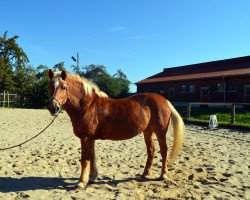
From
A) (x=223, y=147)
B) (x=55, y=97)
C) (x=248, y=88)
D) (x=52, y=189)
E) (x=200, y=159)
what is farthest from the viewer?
(x=248, y=88)

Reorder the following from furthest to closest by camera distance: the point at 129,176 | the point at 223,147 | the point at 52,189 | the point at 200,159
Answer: the point at 223,147
the point at 200,159
the point at 129,176
the point at 52,189

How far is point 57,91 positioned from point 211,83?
27.1 meters

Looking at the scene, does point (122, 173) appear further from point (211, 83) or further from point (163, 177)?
point (211, 83)

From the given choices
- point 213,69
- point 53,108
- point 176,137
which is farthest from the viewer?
point 213,69

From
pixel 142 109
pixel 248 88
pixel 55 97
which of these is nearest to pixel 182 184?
pixel 142 109

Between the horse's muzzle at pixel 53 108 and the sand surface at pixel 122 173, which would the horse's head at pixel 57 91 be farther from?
the sand surface at pixel 122 173

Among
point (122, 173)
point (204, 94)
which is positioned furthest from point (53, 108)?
point (204, 94)

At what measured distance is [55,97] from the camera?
463 centimetres

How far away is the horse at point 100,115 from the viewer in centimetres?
486

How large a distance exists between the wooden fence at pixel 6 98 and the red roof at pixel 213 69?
1550cm

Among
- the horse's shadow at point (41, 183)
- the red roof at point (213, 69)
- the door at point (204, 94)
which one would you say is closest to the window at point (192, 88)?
the red roof at point (213, 69)

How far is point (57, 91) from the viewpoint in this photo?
4.68 metres

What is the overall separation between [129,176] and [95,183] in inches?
28.1

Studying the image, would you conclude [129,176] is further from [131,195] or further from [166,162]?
[131,195]
